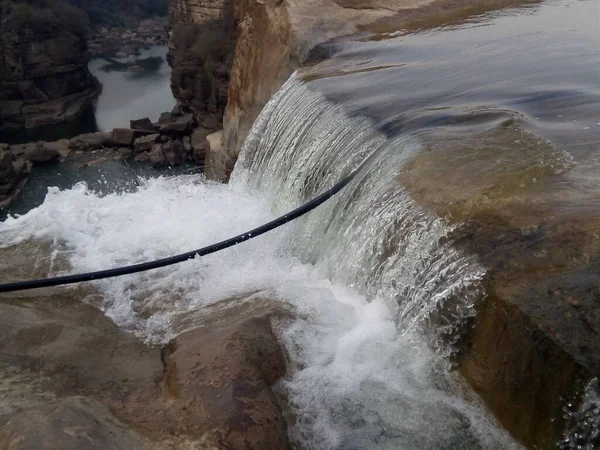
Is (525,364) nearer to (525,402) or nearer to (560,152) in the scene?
(525,402)

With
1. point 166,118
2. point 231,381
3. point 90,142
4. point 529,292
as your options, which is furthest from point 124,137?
point 529,292

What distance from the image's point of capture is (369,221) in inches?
154

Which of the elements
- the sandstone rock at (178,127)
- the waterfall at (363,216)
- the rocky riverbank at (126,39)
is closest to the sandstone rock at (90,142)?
the sandstone rock at (178,127)

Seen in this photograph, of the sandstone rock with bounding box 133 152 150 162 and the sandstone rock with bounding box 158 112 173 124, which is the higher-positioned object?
the sandstone rock with bounding box 133 152 150 162

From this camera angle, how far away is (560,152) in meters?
3.87

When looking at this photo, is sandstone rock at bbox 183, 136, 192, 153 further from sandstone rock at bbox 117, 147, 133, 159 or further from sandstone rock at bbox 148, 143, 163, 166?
sandstone rock at bbox 117, 147, 133, 159

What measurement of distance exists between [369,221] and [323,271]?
0.59 metres

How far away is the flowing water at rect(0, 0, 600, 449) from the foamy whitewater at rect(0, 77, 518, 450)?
12 mm

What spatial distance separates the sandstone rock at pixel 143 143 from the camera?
63.2 ft

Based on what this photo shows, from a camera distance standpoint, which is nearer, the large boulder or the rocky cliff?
the large boulder

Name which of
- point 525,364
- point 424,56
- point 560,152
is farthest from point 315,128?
point 525,364

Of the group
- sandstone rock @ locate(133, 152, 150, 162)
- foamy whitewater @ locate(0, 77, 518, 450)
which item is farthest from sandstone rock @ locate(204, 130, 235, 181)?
sandstone rock @ locate(133, 152, 150, 162)

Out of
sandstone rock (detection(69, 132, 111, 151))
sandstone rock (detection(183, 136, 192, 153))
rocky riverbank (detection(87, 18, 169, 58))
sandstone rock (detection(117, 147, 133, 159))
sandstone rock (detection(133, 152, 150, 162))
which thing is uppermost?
sandstone rock (detection(183, 136, 192, 153))

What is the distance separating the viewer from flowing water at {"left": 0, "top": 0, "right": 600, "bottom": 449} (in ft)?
9.87
